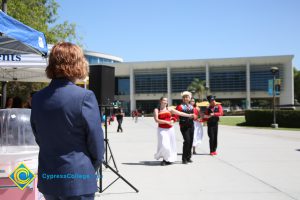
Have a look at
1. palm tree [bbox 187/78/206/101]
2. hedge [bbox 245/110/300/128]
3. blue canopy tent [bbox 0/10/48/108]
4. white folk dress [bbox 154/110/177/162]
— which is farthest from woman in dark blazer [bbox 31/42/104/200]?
palm tree [bbox 187/78/206/101]

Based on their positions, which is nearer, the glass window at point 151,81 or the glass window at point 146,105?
the glass window at point 151,81

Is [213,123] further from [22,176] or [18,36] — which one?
[22,176]

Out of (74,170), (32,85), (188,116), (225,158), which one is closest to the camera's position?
(74,170)

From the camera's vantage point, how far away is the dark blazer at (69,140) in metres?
2.52

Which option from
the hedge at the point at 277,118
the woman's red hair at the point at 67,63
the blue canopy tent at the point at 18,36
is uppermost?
the blue canopy tent at the point at 18,36

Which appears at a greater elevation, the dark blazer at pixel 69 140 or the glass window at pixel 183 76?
the glass window at pixel 183 76

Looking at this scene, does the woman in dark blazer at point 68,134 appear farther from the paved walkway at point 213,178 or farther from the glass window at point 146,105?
the glass window at point 146,105

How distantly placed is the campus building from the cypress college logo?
85.3 meters

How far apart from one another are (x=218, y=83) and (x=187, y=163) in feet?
270

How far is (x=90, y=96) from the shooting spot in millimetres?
2539

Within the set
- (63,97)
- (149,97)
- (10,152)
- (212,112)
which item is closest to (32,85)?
(212,112)

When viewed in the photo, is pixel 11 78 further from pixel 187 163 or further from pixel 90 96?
pixel 90 96

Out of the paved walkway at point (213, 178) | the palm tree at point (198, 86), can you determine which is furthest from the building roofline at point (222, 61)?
the paved walkway at point (213, 178)

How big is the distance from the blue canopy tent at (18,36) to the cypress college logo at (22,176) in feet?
6.05
